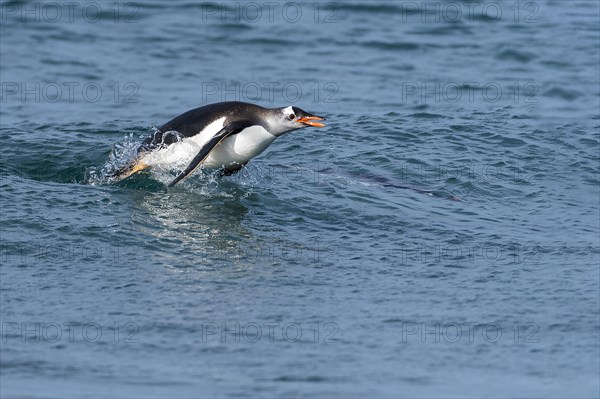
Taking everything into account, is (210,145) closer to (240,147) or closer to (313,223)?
(240,147)

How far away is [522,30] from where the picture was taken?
21.3 metres

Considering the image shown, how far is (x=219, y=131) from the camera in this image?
466 inches

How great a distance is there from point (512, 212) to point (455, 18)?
36.5 feet

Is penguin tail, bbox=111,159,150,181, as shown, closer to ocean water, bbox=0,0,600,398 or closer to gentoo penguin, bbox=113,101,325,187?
gentoo penguin, bbox=113,101,325,187

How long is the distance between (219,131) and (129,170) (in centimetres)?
108

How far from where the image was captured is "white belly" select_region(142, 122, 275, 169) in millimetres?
11969

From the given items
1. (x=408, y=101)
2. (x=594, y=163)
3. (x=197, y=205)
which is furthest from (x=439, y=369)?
(x=408, y=101)

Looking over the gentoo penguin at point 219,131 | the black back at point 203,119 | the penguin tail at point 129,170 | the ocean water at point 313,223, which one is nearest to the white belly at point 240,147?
the gentoo penguin at point 219,131

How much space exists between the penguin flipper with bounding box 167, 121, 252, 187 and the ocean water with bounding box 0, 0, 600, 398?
385mm

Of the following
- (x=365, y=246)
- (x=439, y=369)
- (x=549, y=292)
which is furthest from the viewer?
(x=365, y=246)

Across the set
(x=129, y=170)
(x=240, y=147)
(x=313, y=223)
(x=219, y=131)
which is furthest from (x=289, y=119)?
(x=129, y=170)

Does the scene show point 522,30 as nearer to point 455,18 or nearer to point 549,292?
point 455,18

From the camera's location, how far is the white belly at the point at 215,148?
1197cm

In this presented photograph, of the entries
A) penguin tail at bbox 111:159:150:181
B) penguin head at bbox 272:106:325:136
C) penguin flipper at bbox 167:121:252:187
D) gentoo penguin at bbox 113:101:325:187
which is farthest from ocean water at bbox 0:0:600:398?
penguin head at bbox 272:106:325:136
